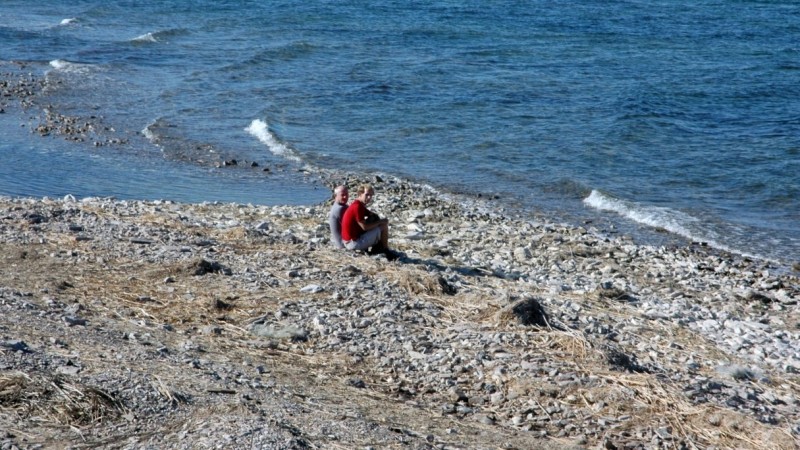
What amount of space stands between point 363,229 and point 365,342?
12.4 feet

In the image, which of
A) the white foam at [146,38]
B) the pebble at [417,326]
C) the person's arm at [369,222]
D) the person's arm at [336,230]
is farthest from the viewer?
the white foam at [146,38]

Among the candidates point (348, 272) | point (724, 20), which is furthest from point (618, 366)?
point (724, 20)

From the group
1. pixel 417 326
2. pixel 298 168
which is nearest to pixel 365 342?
pixel 417 326

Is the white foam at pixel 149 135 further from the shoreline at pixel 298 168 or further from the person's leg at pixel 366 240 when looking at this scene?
the person's leg at pixel 366 240

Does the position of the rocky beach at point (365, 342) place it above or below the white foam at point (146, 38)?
above

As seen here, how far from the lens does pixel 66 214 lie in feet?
48.8

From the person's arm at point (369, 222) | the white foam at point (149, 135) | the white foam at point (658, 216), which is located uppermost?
the person's arm at point (369, 222)

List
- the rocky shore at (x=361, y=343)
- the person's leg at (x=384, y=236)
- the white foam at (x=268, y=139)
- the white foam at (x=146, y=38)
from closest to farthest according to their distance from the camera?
1. the rocky shore at (x=361, y=343)
2. the person's leg at (x=384, y=236)
3. the white foam at (x=268, y=139)
4. the white foam at (x=146, y=38)

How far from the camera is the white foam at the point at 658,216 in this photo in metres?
18.8

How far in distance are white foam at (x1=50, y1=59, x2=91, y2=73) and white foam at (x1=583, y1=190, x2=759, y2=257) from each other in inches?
782

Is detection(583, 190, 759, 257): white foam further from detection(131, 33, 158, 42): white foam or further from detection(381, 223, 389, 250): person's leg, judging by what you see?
detection(131, 33, 158, 42): white foam

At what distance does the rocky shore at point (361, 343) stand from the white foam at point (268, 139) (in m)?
7.97

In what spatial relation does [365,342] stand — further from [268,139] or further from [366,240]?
[268,139]

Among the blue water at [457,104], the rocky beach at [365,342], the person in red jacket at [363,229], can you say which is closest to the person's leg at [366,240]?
the person in red jacket at [363,229]
